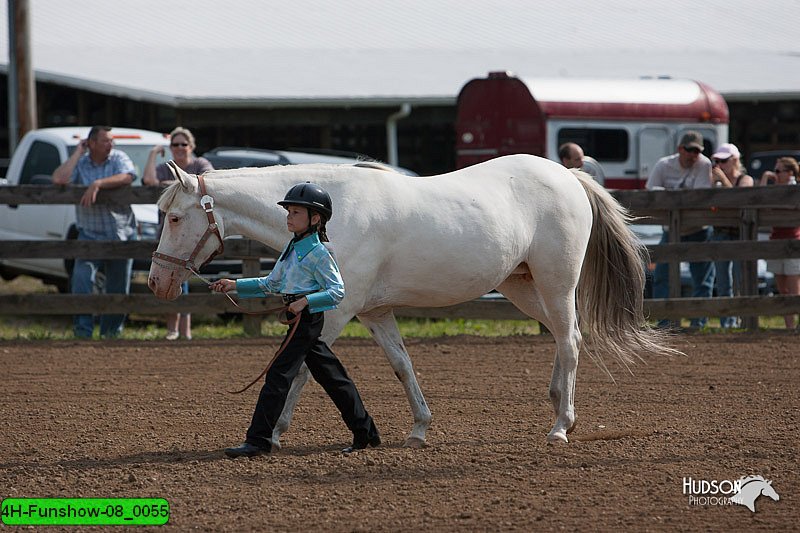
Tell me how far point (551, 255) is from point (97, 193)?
554 cm

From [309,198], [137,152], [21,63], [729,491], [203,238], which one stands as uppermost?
[21,63]

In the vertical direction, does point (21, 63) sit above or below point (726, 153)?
above

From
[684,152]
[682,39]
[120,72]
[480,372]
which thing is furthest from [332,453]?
[682,39]

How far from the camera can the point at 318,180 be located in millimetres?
6277

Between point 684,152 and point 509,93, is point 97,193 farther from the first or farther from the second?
point 509,93

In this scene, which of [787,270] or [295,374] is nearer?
[295,374]

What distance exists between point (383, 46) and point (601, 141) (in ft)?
32.7

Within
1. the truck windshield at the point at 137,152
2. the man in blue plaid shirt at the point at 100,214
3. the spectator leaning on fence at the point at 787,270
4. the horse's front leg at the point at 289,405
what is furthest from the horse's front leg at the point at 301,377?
the truck windshield at the point at 137,152

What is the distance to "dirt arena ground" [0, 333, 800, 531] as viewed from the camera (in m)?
4.96

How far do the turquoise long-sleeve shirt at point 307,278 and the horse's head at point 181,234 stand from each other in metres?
0.58

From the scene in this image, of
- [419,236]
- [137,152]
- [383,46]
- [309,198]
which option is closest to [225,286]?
[309,198]

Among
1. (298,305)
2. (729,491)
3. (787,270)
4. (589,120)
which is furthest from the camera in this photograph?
(589,120)

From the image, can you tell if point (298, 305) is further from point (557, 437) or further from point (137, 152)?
point (137, 152)

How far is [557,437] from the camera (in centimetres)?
636
